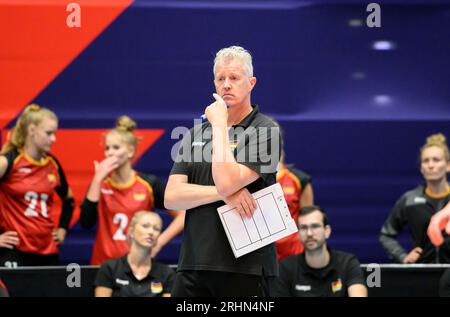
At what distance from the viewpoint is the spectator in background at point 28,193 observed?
5.73 meters

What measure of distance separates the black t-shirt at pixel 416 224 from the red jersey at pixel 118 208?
1.57m

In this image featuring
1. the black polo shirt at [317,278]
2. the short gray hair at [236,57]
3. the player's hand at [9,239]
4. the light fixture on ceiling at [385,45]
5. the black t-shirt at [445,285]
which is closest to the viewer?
the short gray hair at [236,57]

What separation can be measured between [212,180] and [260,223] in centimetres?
26

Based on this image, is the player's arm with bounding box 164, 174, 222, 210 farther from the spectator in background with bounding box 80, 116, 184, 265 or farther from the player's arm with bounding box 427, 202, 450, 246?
the spectator in background with bounding box 80, 116, 184, 265

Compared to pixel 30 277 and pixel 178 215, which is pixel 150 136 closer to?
pixel 178 215

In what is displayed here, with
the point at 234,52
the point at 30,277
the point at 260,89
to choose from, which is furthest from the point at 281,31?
the point at 234,52

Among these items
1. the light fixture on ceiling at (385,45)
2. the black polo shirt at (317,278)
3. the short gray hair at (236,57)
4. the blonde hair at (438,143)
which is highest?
the light fixture on ceiling at (385,45)

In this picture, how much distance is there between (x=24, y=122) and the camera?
5.79 meters

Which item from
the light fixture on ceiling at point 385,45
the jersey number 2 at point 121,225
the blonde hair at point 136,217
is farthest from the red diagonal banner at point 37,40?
the light fixture on ceiling at point 385,45

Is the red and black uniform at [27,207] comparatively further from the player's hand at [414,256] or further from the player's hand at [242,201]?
the player's hand at [242,201]

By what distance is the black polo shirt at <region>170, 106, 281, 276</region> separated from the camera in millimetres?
→ 3400

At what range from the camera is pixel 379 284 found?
5.23 m

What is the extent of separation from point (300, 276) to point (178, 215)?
41.1 inches

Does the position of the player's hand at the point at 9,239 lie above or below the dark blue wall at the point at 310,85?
below
